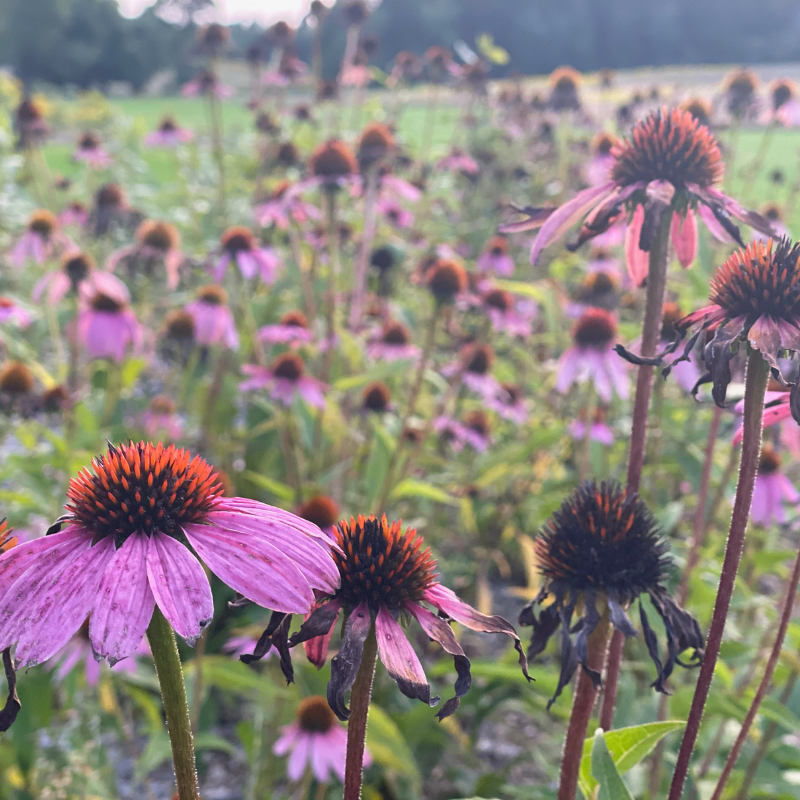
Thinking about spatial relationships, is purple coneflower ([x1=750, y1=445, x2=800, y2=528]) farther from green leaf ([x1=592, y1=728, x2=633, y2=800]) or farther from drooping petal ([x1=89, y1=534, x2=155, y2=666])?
drooping petal ([x1=89, y1=534, x2=155, y2=666])

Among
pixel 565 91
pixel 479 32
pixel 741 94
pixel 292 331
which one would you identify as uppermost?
pixel 479 32

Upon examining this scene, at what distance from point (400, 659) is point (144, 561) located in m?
0.17

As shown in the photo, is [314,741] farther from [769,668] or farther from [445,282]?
[445,282]

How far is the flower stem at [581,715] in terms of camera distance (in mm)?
607

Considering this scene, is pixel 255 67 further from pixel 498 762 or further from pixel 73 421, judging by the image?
pixel 498 762

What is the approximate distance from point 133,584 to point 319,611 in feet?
0.41

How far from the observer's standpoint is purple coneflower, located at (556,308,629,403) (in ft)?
5.85

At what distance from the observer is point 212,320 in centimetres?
216

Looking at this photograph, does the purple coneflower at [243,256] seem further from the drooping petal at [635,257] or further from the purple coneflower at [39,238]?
the drooping petal at [635,257]

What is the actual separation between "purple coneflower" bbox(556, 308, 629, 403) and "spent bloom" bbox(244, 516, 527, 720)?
124cm

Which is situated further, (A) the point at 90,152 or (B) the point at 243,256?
(A) the point at 90,152

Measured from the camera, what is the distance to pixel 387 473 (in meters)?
1.68

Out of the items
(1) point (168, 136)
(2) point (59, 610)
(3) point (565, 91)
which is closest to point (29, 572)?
(2) point (59, 610)

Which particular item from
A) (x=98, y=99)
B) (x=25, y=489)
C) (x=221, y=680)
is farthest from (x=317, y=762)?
(x=98, y=99)
